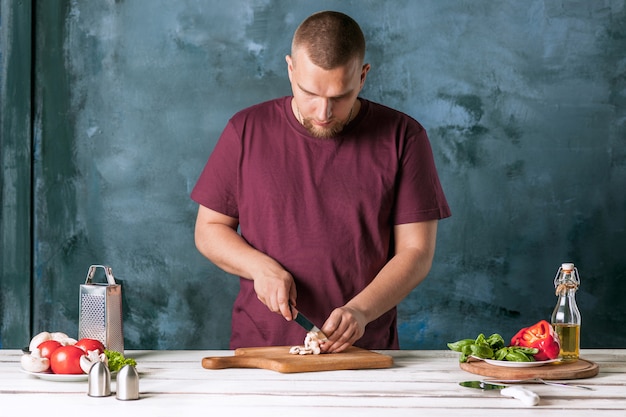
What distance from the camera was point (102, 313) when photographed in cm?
205

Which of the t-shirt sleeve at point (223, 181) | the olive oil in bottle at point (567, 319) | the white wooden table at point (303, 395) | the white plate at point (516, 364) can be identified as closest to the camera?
the white wooden table at point (303, 395)

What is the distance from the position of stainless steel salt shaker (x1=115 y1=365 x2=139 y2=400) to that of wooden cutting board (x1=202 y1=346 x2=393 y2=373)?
0.33 meters

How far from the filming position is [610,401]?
5.74ft

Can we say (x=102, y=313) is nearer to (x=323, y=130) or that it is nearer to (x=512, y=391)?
(x=323, y=130)

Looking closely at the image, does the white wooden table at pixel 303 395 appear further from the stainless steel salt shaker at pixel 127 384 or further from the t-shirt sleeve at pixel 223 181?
the t-shirt sleeve at pixel 223 181

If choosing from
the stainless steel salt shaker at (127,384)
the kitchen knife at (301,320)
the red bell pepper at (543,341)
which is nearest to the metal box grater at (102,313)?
the stainless steel salt shaker at (127,384)

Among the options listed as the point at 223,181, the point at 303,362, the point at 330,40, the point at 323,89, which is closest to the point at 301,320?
the point at 303,362

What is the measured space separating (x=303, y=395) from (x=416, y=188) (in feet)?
Answer: 3.12

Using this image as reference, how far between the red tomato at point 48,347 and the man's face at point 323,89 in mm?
942

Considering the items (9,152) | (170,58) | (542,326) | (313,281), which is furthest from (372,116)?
(9,152)

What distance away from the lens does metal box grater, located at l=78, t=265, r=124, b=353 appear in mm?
2051

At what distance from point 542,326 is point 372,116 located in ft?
2.90

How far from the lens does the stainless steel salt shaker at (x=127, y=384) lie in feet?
5.54

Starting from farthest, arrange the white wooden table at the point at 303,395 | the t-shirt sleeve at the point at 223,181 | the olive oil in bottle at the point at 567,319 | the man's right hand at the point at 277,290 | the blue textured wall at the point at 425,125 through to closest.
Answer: the blue textured wall at the point at 425,125 → the t-shirt sleeve at the point at 223,181 → the man's right hand at the point at 277,290 → the olive oil in bottle at the point at 567,319 → the white wooden table at the point at 303,395
